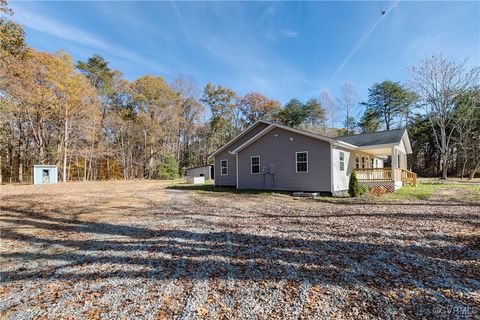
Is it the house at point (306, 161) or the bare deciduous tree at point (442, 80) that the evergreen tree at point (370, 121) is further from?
the house at point (306, 161)

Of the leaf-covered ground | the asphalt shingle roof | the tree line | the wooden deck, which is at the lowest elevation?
the leaf-covered ground

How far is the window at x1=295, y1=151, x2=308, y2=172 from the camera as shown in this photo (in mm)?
12442

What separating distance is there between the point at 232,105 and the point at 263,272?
35.2 m

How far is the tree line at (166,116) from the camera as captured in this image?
2119cm

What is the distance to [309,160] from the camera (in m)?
12.3

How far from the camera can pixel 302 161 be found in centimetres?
1258

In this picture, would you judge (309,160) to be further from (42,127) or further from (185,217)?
(42,127)

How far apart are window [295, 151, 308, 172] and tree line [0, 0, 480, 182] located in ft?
54.1

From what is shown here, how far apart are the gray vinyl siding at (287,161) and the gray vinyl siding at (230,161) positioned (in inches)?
56.5

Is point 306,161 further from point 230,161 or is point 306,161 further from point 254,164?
point 230,161

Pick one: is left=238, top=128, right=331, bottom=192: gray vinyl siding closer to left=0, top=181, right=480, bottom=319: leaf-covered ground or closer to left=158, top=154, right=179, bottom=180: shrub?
left=0, top=181, right=480, bottom=319: leaf-covered ground

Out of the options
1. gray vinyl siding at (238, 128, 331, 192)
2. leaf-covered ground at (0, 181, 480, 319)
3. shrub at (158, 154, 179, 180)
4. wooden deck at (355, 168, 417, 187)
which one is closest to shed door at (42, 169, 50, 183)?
shrub at (158, 154, 179, 180)

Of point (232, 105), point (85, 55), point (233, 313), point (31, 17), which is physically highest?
point (85, 55)

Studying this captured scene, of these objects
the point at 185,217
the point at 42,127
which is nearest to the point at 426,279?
the point at 185,217
